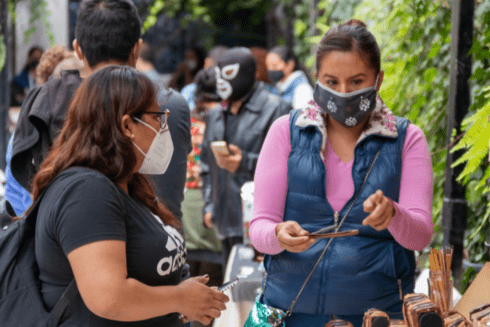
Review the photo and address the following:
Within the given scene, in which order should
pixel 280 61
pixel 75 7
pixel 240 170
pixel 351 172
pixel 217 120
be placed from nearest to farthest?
pixel 351 172 → pixel 240 170 → pixel 217 120 → pixel 280 61 → pixel 75 7

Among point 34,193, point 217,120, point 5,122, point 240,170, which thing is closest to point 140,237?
point 34,193

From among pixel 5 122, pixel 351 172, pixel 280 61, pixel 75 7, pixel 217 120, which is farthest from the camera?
pixel 75 7

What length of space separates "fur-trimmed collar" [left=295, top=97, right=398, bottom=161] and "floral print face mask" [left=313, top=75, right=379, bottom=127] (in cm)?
3

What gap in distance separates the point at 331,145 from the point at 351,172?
0.42 ft

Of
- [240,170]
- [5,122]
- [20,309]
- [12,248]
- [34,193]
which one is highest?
[34,193]

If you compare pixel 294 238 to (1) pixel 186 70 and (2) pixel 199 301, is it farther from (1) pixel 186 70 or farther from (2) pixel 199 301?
(1) pixel 186 70

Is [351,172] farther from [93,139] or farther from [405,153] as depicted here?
[93,139]

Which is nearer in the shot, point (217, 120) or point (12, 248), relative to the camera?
point (12, 248)

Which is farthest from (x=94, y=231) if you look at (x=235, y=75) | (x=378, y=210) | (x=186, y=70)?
(x=186, y=70)

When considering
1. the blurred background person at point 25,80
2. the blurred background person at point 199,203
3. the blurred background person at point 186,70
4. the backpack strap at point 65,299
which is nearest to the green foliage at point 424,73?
the backpack strap at point 65,299

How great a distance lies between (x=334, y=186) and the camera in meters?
1.91

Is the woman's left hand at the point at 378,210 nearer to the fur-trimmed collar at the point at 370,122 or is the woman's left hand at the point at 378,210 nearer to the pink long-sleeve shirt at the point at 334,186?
the pink long-sleeve shirt at the point at 334,186

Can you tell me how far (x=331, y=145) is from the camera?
198cm

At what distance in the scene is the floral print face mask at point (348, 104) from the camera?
6.36ft
